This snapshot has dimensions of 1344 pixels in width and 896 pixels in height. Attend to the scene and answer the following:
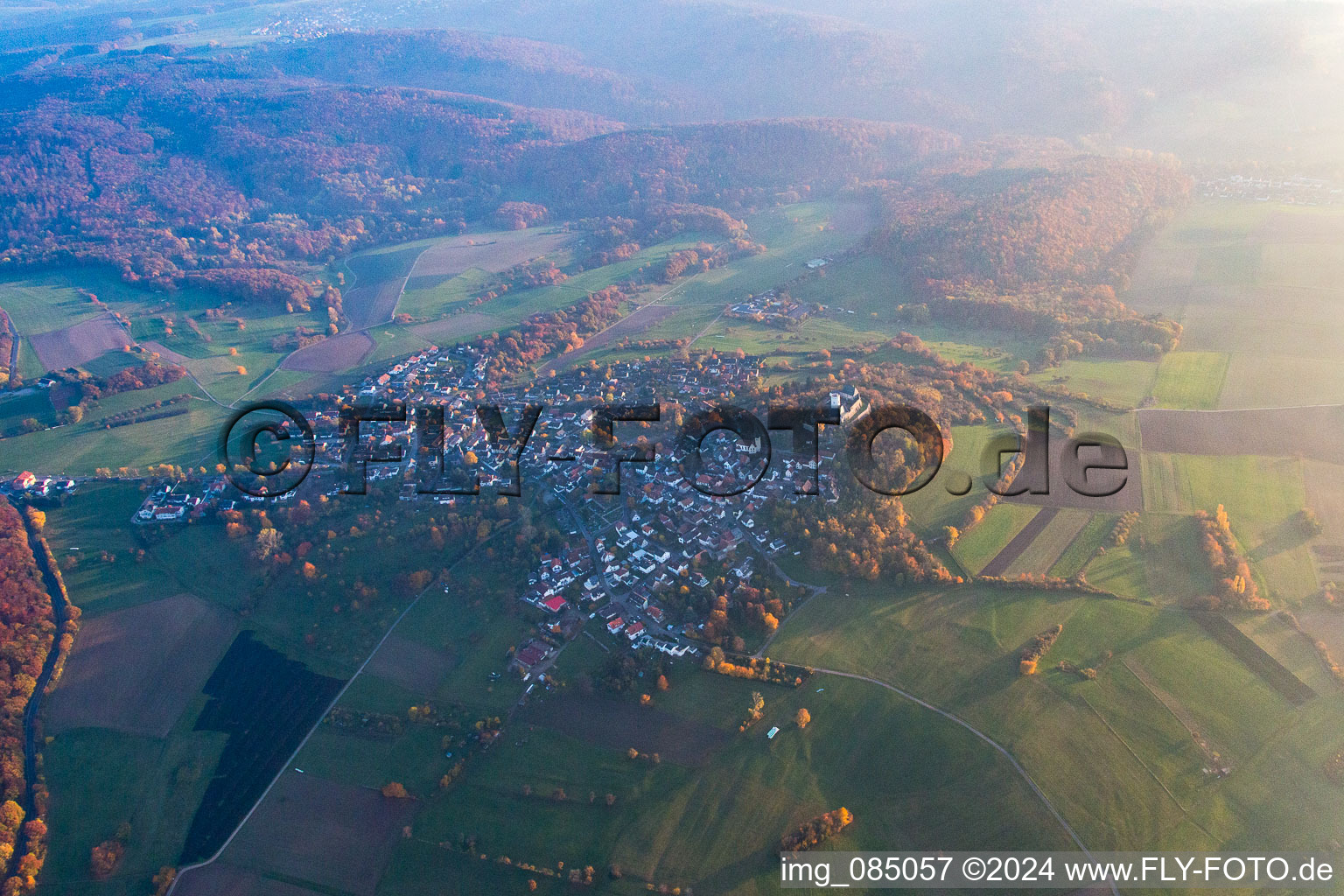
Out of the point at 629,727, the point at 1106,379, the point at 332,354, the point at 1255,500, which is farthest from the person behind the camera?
the point at 332,354

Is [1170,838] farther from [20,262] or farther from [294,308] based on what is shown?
[20,262]

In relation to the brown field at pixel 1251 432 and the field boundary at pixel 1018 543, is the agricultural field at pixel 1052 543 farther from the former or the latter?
the brown field at pixel 1251 432

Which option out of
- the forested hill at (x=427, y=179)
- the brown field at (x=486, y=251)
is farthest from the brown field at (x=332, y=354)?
the brown field at (x=486, y=251)

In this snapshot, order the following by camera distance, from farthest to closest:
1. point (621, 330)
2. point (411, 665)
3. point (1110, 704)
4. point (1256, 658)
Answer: point (621, 330) → point (411, 665) → point (1256, 658) → point (1110, 704)

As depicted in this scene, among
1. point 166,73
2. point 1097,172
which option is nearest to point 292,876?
point 1097,172

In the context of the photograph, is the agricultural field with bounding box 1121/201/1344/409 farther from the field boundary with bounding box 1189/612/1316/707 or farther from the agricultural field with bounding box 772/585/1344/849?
the agricultural field with bounding box 772/585/1344/849

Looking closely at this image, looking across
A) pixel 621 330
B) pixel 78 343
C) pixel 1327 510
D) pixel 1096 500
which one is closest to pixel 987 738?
pixel 1096 500

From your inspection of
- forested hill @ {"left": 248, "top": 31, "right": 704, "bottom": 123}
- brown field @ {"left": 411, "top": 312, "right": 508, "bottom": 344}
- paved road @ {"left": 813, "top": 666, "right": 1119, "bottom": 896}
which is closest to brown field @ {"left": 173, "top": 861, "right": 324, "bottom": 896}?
paved road @ {"left": 813, "top": 666, "right": 1119, "bottom": 896}

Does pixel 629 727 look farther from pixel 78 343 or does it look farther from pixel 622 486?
pixel 78 343
